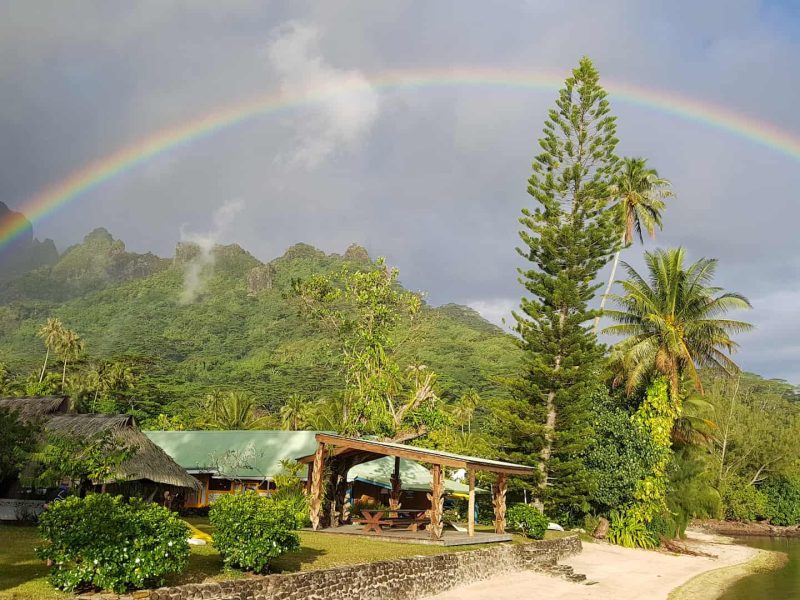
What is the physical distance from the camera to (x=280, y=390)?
203ft

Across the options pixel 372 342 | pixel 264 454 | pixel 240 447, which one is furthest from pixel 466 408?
pixel 240 447

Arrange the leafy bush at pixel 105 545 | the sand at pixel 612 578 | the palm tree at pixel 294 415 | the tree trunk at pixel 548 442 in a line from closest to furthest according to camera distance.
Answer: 1. the leafy bush at pixel 105 545
2. the sand at pixel 612 578
3. the tree trunk at pixel 548 442
4. the palm tree at pixel 294 415

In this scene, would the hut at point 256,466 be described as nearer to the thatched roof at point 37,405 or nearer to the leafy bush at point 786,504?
the thatched roof at point 37,405

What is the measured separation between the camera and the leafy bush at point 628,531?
25.0m

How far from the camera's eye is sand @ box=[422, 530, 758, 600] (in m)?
14.4

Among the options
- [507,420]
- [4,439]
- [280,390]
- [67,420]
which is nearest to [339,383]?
[280,390]

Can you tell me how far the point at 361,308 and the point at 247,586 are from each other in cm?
1980

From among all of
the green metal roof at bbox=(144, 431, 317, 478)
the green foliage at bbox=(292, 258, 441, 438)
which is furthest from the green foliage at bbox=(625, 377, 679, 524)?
the green metal roof at bbox=(144, 431, 317, 478)

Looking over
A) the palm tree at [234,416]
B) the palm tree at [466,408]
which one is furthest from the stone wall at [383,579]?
the palm tree at [466,408]

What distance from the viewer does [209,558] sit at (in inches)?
440

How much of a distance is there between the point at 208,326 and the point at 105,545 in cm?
8714

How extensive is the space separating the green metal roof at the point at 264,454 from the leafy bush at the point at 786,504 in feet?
82.0

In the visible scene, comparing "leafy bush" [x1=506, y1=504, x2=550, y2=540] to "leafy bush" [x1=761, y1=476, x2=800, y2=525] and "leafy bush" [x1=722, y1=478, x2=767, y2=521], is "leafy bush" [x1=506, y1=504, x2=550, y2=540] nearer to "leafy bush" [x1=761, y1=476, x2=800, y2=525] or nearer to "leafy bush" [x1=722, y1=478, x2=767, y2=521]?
"leafy bush" [x1=722, y1=478, x2=767, y2=521]

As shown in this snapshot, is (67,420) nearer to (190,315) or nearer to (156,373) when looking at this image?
(156,373)
